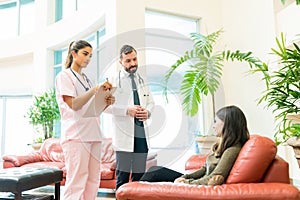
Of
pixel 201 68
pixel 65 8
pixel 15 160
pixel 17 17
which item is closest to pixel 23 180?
pixel 15 160

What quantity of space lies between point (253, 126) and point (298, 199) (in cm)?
299

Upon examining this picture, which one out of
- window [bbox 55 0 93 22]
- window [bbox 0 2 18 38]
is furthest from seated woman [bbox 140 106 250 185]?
window [bbox 0 2 18 38]

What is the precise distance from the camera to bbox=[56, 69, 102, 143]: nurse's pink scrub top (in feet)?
5.60

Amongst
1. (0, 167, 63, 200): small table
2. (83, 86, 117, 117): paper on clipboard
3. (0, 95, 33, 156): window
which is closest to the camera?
(83, 86, 117, 117): paper on clipboard

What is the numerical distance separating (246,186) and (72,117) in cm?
102

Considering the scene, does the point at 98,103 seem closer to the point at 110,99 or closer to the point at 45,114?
the point at 110,99

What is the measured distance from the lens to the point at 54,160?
3918mm

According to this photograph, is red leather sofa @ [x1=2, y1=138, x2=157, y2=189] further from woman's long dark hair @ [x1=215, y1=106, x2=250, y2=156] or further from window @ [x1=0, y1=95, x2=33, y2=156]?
window @ [x1=0, y1=95, x2=33, y2=156]

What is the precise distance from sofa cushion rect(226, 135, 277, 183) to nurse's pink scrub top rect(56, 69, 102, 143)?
32.9 inches

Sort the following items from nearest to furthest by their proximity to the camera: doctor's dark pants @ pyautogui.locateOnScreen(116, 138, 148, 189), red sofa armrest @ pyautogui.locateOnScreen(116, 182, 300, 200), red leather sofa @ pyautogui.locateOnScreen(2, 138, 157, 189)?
red sofa armrest @ pyautogui.locateOnScreen(116, 182, 300, 200) < doctor's dark pants @ pyautogui.locateOnScreen(116, 138, 148, 189) < red leather sofa @ pyautogui.locateOnScreen(2, 138, 157, 189)

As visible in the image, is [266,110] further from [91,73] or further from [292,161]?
[91,73]

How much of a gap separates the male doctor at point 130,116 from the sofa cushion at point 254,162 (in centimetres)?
57

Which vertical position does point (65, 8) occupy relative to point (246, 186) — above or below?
above

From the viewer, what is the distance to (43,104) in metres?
4.89
